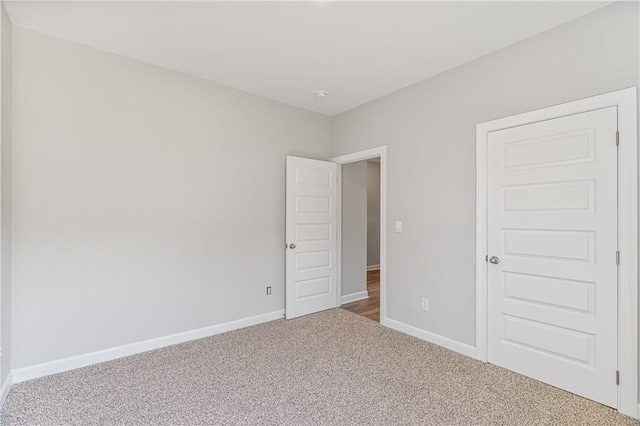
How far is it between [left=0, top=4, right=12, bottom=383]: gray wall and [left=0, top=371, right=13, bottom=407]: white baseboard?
36mm

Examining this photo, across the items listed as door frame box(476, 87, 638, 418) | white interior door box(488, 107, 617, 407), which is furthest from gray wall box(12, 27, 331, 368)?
door frame box(476, 87, 638, 418)

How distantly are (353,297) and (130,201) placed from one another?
3.29 meters

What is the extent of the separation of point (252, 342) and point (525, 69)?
3484mm

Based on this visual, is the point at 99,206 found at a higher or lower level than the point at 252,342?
higher

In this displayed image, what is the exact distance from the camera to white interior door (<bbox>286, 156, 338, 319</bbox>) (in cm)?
382

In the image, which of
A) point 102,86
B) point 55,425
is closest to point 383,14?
point 102,86

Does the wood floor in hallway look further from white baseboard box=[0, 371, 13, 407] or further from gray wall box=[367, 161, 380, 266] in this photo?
white baseboard box=[0, 371, 13, 407]

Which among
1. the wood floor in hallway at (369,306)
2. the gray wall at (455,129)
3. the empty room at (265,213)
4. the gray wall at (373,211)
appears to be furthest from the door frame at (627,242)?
the gray wall at (373,211)

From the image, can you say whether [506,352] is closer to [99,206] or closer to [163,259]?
[163,259]

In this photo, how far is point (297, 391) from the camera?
221cm

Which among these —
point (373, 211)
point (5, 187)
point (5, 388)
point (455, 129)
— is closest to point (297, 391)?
point (5, 388)

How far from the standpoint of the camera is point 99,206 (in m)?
2.63

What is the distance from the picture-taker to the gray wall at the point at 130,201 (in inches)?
93.2

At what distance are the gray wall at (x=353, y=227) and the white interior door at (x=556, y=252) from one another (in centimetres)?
226
